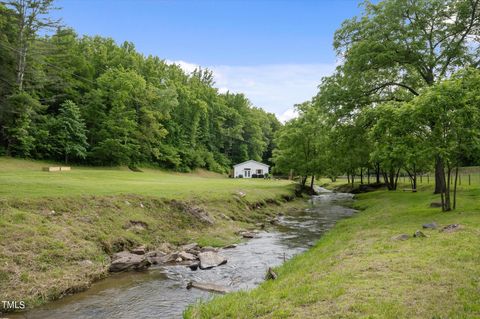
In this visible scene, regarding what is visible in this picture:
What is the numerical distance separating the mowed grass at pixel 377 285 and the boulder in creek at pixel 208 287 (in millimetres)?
1123

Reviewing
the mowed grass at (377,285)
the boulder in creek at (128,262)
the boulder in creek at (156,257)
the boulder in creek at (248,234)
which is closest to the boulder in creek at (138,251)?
the boulder in creek at (156,257)

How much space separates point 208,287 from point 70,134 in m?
45.1

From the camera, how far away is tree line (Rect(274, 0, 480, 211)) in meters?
16.0

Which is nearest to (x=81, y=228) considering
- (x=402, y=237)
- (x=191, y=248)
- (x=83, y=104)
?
(x=191, y=248)

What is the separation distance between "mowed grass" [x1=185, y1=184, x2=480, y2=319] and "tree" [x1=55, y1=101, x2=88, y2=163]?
43.4m

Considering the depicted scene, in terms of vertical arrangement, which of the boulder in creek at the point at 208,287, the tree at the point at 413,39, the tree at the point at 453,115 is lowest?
the boulder in creek at the point at 208,287

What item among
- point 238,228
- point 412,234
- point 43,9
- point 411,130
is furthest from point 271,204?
point 43,9

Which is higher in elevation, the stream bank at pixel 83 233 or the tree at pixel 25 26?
the tree at pixel 25 26

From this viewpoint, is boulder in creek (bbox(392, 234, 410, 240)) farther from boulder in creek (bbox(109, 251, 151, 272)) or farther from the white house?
the white house

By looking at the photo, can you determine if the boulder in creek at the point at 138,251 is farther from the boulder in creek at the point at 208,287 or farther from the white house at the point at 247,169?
the white house at the point at 247,169

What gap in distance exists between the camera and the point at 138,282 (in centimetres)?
1072

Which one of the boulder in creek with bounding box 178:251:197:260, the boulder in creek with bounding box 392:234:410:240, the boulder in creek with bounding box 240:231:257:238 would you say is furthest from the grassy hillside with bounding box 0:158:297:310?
the boulder in creek with bounding box 392:234:410:240

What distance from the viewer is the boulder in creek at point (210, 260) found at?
40.5ft

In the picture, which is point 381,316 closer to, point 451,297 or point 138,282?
point 451,297
